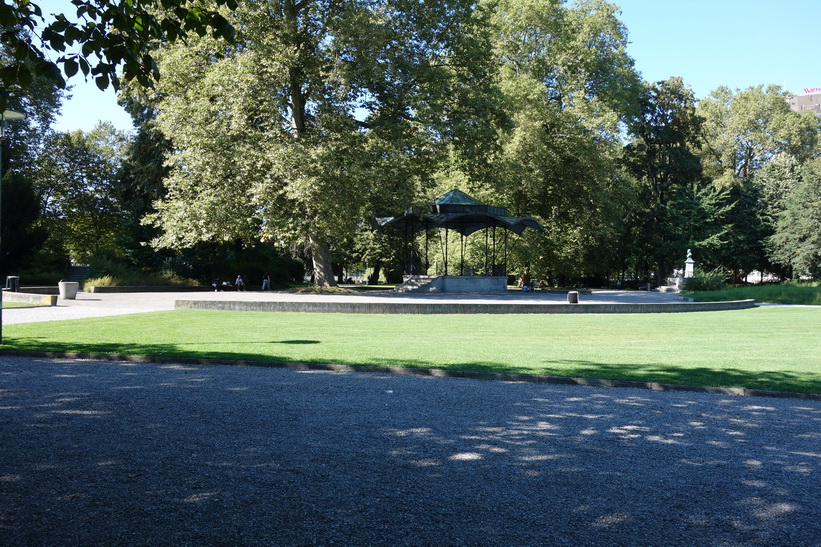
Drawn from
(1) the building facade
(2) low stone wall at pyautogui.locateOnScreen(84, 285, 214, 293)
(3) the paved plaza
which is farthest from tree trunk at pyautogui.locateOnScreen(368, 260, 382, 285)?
(1) the building facade

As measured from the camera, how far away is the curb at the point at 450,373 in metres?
8.59

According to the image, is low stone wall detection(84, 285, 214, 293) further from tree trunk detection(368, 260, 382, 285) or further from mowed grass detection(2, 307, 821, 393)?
tree trunk detection(368, 260, 382, 285)

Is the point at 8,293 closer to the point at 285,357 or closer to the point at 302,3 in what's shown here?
the point at 302,3

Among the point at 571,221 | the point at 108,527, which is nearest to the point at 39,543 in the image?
the point at 108,527

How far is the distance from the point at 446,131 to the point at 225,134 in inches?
422

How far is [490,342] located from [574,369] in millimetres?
4125

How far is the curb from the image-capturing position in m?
8.59

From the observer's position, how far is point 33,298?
2566 centimetres

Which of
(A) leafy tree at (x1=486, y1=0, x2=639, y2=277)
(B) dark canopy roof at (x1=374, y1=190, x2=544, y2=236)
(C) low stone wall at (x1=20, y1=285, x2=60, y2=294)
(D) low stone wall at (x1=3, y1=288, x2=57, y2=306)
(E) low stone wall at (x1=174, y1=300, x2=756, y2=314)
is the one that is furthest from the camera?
(A) leafy tree at (x1=486, y1=0, x2=639, y2=277)

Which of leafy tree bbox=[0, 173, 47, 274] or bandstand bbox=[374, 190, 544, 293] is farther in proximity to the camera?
leafy tree bbox=[0, 173, 47, 274]

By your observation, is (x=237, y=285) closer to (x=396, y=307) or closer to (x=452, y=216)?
(x=452, y=216)

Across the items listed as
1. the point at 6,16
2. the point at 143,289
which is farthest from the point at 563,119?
the point at 6,16

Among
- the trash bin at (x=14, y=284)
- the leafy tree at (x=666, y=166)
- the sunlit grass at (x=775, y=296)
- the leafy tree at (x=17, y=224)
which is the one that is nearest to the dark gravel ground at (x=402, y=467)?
the trash bin at (x=14, y=284)

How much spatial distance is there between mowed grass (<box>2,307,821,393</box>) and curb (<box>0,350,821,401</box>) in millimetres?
258
